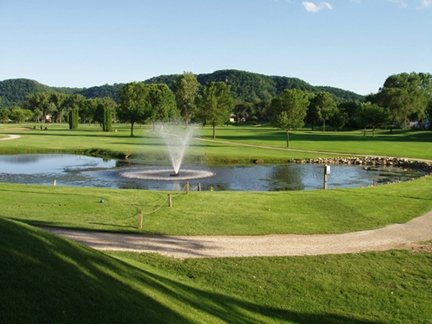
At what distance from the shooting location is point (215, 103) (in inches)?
3300

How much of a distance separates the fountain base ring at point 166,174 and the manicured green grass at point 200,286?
2349cm

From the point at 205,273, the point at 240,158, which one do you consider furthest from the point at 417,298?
the point at 240,158

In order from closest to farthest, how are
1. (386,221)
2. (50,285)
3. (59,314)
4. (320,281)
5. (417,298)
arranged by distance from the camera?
(59,314) → (50,285) → (417,298) → (320,281) → (386,221)

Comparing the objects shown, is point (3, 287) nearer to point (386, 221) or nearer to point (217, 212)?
point (217, 212)

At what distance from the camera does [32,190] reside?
87.8 feet

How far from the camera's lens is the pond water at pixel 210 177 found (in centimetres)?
3597

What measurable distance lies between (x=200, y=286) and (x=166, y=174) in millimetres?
28616

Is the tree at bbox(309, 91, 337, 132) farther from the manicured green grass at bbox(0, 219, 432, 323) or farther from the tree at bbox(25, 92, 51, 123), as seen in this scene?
the tree at bbox(25, 92, 51, 123)

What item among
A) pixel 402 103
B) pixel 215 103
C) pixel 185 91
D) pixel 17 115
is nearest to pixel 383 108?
pixel 402 103

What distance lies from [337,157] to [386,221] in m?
36.0

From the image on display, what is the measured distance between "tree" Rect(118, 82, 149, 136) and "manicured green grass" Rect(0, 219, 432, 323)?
2969 inches

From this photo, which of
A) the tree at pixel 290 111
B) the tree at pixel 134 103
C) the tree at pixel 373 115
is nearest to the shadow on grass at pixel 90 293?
the tree at pixel 290 111

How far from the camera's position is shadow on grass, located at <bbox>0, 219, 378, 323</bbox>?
705 centimetres

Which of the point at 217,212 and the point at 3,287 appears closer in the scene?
the point at 3,287
